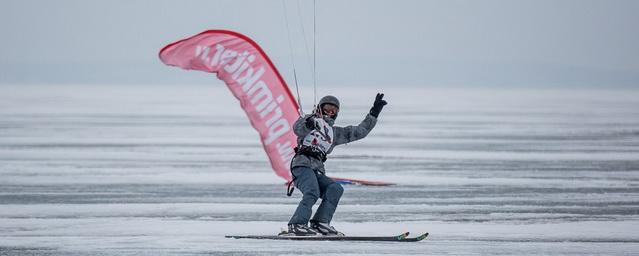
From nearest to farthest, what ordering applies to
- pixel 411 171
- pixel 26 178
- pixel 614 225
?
1. pixel 614 225
2. pixel 26 178
3. pixel 411 171

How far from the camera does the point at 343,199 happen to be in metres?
13.5

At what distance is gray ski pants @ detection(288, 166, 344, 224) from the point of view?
10.1 m

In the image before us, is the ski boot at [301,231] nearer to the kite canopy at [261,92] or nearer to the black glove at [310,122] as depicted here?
the black glove at [310,122]

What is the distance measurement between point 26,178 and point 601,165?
8153 mm

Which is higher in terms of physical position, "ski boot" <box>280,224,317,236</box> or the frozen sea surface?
the frozen sea surface

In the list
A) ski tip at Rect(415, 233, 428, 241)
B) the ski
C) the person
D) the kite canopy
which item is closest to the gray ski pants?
the person

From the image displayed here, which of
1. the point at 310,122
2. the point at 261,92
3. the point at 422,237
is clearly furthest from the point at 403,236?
the point at 261,92

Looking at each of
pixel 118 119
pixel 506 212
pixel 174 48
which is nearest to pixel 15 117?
pixel 118 119

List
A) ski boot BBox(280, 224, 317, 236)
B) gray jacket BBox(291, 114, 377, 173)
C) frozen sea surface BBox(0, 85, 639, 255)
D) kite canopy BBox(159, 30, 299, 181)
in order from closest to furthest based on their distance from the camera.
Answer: frozen sea surface BBox(0, 85, 639, 255), ski boot BBox(280, 224, 317, 236), gray jacket BBox(291, 114, 377, 173), kite canopy BBox(159, 30, 299, 181)

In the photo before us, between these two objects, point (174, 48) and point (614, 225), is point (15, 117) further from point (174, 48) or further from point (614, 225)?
point (614, 225)

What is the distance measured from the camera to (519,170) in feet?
57.3

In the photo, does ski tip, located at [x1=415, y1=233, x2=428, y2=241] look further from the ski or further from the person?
the person

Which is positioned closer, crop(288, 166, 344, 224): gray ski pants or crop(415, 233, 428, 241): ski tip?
crop(415, 233, 428, 241): ski tip

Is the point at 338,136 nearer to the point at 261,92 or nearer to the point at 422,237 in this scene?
the point at 422,237
